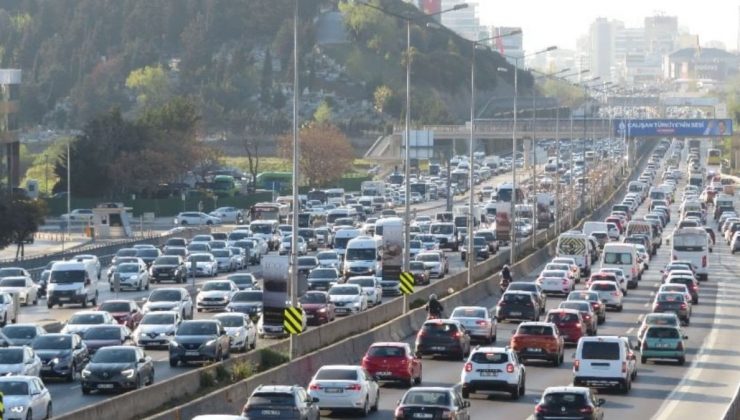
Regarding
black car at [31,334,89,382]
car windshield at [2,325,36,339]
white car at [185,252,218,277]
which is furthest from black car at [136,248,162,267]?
black car at [31,334,89,382]

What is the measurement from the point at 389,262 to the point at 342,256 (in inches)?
839

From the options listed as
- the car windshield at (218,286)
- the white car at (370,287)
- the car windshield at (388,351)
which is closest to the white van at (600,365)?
the car windshield at (388,351)

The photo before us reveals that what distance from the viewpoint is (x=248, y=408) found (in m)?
32.5

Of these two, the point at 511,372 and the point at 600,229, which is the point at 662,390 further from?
the point at 600,229

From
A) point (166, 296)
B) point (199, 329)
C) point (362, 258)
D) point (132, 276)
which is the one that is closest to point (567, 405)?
point (199, 329)

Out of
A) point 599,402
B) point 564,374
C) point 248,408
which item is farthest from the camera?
point 564,374

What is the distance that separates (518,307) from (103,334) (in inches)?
674

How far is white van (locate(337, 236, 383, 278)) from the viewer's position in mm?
75662

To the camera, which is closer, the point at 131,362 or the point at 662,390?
the point at 131,362

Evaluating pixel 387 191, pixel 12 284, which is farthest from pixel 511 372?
Answer: pixel 387 191

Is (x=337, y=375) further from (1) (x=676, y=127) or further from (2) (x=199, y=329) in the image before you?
(1) (x=676, y=127)

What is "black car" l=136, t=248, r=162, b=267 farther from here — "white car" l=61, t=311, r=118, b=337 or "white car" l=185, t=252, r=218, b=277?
"white car" l=61, t=311, r=118, b=337

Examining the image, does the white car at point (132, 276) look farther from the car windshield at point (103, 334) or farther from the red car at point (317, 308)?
the car windshield at point (103, 334)

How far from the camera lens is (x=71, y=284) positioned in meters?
66.4
